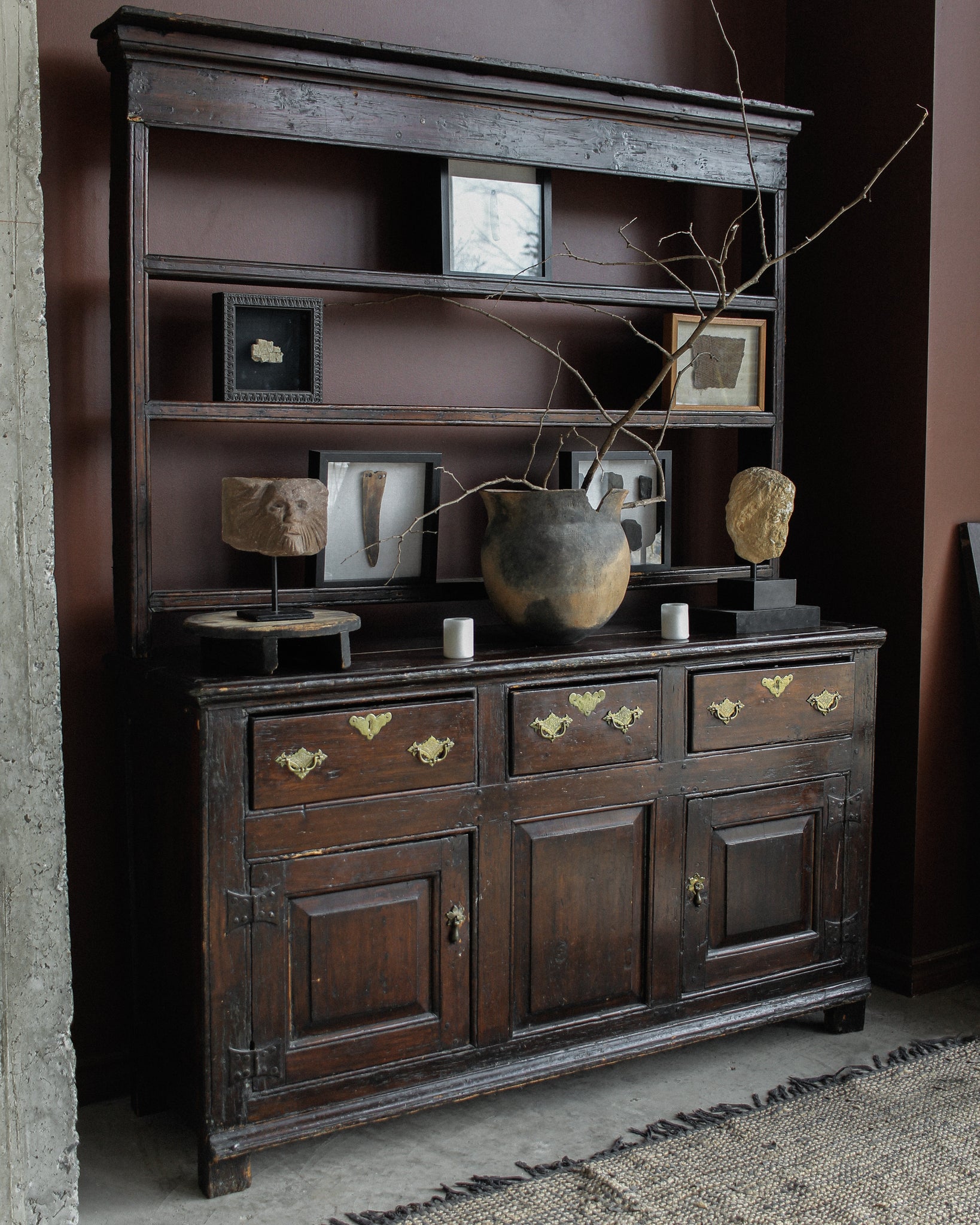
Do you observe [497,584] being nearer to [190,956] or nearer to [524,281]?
[524,281]

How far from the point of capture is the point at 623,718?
2.75 metres

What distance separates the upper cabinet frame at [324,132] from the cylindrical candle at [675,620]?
1.68 feet

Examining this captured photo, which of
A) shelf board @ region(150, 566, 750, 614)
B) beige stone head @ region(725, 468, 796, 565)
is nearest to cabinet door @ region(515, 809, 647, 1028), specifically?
shelf board @ region(150, 566, 750, 614)

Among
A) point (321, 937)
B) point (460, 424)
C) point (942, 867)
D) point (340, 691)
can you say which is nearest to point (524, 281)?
point (460, 424)

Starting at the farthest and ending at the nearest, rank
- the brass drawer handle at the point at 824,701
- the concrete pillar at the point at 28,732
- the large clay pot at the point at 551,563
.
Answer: the brass drawer handle at the point at 824,701 < the large clay pot at the point at 551,563 < the concrete pillar at the point at 28,732

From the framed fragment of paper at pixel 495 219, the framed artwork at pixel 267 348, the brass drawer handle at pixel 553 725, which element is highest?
the framed fragment of paper at pixel 495 219

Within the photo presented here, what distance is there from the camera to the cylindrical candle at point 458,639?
2.62 metres

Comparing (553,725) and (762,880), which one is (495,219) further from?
(762,880)

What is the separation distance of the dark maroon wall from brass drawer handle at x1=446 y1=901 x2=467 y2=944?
78 cm

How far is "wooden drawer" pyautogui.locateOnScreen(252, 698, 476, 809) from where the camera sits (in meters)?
2.36

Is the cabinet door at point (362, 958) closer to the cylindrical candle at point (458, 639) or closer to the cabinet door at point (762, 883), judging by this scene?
the cylindrical candle at point (458, 639)

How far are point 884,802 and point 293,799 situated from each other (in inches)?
73.5

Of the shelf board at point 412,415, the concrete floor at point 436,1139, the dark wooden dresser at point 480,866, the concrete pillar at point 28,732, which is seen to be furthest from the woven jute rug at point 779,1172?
the shelf board at point 412,415

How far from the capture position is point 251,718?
2344 mm
